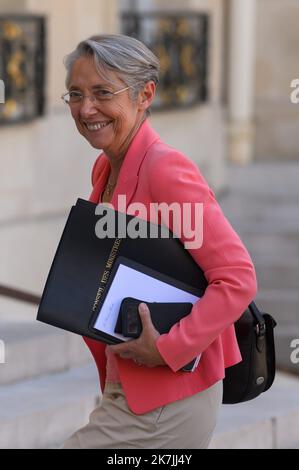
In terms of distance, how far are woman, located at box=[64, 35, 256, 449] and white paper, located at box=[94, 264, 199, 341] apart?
0.15 ft

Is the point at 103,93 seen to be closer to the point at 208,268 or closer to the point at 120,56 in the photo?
the point at 120,56

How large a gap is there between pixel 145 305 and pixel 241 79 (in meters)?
10.6

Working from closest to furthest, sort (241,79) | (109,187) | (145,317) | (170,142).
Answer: (145,317), (109,187), (170,142), (241,79)

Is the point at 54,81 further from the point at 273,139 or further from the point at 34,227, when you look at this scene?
the point at 273,139

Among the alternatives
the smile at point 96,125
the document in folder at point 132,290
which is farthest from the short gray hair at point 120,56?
the document in folder at point 132,290

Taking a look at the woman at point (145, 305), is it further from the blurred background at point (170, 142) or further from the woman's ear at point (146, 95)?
the blurred background at point (170, 142)

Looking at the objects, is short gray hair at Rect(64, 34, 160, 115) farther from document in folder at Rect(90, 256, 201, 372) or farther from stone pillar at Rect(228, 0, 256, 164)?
stone pillar at Rect(228, 0, 256, 164)

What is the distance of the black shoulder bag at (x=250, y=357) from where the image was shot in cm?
325

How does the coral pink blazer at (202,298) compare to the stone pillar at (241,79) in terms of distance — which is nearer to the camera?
the coral pink blazer at (202,298)

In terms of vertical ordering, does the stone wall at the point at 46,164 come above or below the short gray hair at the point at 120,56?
below

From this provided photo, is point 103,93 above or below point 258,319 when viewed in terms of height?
above

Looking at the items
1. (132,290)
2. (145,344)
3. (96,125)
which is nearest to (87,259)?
(132,290)

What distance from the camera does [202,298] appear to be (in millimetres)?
2965

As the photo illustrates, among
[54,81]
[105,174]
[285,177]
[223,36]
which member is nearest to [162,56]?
[54,81]
